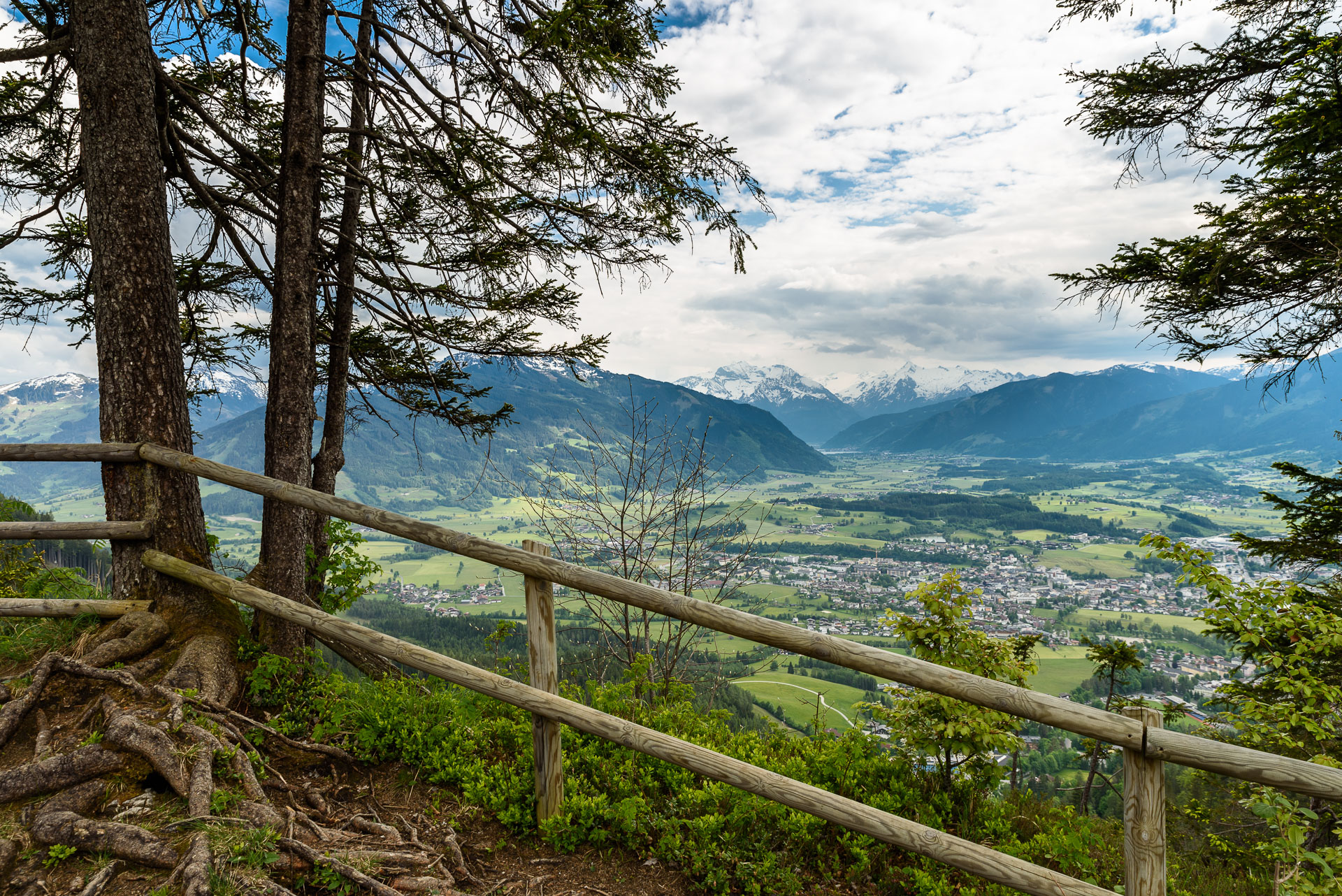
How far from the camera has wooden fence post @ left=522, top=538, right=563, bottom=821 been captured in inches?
125

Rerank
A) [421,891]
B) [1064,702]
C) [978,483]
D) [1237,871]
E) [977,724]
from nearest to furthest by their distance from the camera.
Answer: [1064,702]
[421,891]
[977,724]
[1237,871]
[978,483]

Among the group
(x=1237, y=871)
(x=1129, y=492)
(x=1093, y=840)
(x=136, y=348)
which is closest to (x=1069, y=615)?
(x=1237, y=871)

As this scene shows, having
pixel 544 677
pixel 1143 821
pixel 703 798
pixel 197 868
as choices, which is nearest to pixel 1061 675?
pixel 703 798

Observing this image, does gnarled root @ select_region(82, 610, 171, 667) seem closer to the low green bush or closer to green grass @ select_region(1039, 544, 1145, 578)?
the low green bush

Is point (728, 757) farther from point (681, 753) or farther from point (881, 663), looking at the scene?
point (881, 663)

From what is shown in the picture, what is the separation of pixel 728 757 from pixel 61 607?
4272mm

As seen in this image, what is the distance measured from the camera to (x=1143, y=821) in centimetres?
217

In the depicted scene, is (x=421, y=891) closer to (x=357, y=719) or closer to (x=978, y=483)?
(x=357, y=719)

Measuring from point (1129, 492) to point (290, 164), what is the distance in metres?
170

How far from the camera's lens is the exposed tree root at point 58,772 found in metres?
2.65

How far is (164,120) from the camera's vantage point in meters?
4.66

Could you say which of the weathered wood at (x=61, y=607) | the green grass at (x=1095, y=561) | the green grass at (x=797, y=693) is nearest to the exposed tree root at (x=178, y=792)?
the weathered wood at (x=61, y=607)

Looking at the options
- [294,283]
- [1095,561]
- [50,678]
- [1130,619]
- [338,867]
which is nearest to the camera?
[338,867]

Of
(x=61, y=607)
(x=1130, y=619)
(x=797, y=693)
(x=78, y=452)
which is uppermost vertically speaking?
(x=78, y=452)
